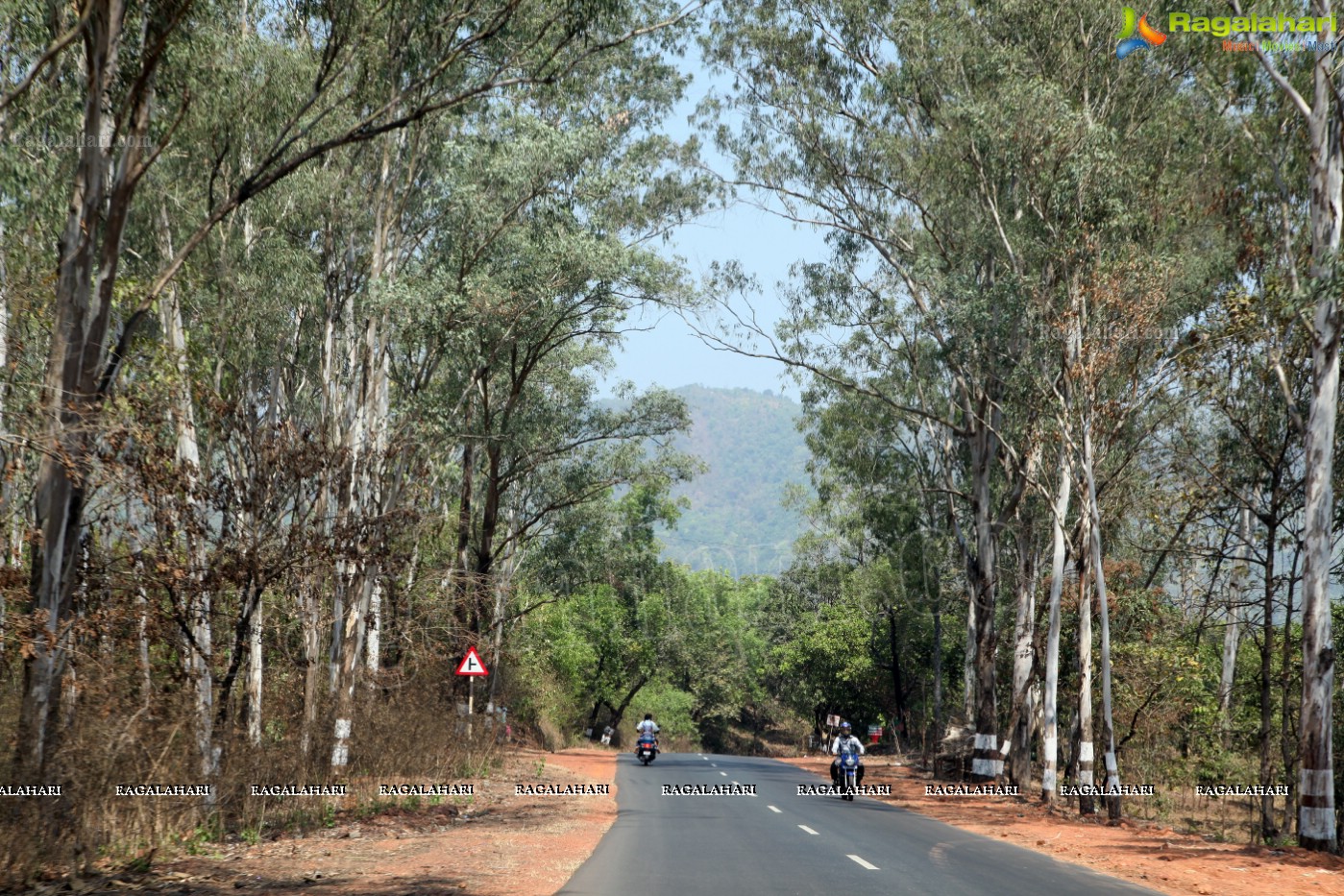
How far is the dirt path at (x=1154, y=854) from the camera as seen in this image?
1388cm

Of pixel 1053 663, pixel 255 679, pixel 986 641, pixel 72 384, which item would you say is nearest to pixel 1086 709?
pixel 1053 663

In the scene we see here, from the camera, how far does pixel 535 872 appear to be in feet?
43.0

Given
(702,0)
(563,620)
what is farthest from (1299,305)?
(563,620)

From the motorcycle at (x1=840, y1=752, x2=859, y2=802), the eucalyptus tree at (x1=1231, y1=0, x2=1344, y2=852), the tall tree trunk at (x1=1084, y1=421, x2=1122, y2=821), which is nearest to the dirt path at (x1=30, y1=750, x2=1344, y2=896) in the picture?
the tall tree trunk at (x1=1084, y1=421, x2=1122, y2=821)

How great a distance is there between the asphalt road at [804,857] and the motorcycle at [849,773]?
1.61 meters

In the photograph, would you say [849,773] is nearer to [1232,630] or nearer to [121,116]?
[121,116]

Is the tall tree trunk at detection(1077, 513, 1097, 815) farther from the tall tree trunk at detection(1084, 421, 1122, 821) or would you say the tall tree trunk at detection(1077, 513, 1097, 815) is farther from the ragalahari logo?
the ragalahari logo

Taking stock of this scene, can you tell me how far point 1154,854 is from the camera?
56.4ft

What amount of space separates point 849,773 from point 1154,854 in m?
9.46

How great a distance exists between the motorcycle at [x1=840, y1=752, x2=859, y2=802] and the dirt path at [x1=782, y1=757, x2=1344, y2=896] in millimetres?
1132

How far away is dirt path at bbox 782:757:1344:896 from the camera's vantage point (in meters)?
13.9

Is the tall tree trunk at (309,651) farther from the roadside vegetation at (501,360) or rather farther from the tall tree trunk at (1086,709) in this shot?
the tall tree trunk at (1086,709)

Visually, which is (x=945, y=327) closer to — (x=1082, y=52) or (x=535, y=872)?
(x=1082, y=52)

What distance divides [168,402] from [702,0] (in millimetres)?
8683
